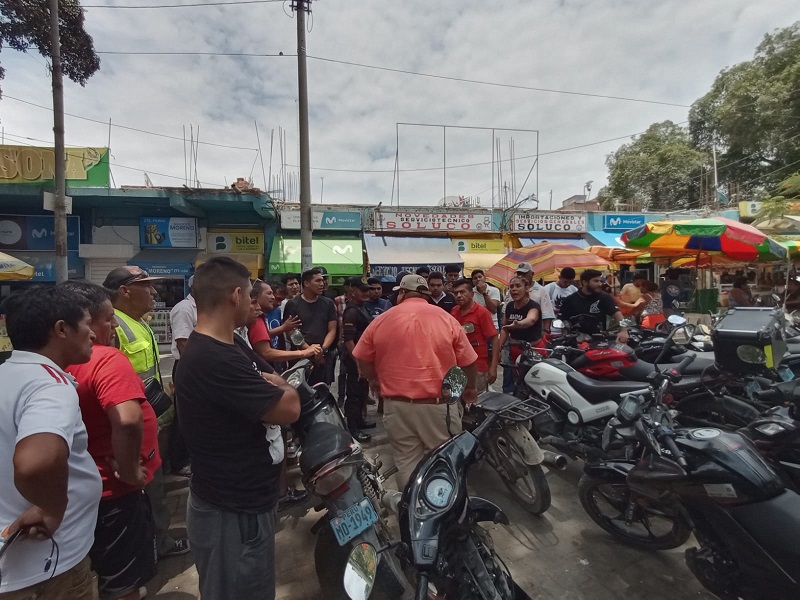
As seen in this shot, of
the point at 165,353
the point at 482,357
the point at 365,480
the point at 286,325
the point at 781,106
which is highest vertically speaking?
the point at 781,106

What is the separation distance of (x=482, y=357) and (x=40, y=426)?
3.54 m

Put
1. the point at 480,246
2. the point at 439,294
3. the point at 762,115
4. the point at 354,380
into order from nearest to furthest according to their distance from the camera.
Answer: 1. the point at 354,380
2. the point at 439,294
3. the point at 480,246
4. the point at 762,115

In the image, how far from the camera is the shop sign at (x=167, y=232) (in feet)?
40.9

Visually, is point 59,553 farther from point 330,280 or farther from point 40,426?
point 330,280

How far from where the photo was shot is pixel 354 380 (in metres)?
4.75

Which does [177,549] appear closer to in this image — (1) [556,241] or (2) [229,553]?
(2) [229,553]

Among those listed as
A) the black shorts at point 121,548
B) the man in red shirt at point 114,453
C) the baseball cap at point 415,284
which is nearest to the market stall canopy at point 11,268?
the man in red shirt at point 114,453

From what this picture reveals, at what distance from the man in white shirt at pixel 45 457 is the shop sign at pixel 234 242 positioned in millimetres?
12137

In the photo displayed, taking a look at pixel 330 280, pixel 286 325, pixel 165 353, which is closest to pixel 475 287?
pixel 286 325

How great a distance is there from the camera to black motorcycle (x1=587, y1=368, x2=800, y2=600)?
174 centimetres

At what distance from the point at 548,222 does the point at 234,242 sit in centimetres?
1065

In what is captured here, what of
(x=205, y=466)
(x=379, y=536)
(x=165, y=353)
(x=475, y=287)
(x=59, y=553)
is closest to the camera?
(x=59, y=553)

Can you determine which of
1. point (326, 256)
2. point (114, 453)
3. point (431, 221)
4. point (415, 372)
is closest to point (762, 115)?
point (431, 221)

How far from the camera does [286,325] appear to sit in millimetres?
4383
